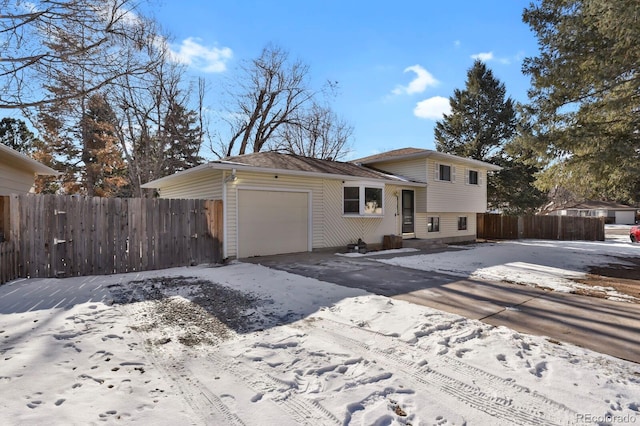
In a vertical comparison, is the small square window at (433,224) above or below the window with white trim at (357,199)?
below

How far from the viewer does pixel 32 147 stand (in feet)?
82.1

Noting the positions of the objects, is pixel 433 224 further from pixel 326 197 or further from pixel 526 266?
pixel 526 266

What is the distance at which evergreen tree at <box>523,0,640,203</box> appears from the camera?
24.5 feet

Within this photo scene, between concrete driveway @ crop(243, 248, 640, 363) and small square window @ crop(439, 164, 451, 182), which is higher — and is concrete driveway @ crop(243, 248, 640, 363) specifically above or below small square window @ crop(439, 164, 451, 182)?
below

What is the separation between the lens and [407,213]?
1458cm

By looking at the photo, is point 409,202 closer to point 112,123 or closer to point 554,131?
point 554,131

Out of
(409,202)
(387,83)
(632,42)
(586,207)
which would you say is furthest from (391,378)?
(586,207)

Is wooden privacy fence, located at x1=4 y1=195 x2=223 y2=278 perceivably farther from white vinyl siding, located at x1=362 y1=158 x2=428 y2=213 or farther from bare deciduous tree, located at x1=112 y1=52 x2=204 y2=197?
bare deciduous tree, located at x1=112 y1=52 x2=204 y2=197

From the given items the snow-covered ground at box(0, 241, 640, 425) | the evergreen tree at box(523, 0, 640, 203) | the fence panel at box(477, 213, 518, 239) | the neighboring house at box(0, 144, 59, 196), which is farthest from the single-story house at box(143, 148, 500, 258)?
the evergreen tree at box(523, 0, 640, 203)

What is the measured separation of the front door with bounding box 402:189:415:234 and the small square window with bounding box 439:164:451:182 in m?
1.81

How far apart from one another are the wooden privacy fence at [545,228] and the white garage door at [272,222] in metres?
14.4

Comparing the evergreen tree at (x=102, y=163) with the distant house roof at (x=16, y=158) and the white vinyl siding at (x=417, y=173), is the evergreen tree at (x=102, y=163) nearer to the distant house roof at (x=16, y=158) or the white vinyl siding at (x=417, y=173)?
the distant house roof at (x=16, y=158)

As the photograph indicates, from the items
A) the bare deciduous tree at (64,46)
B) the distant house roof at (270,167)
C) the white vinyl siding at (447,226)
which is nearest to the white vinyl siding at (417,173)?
the white vinyl siding at (447,226)

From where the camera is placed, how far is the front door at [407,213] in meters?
14.4
